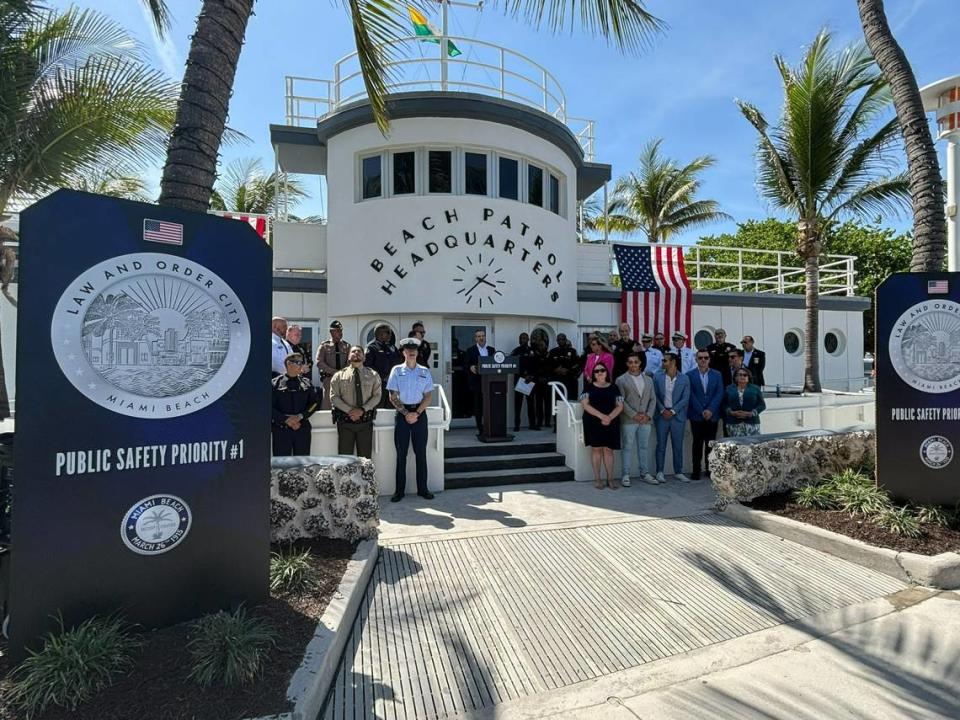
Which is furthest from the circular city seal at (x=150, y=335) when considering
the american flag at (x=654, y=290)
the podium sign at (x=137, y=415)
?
the american flag at (x=654, y=290)

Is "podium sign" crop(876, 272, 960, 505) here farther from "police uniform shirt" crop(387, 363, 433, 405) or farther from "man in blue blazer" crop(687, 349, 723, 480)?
"police uniform shirt" crop(387, 363, 433, 405)

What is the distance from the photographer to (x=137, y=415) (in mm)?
2867

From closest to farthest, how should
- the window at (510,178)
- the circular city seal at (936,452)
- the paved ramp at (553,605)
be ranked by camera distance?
the paved ramp at (553,605), the circular city seal at (936,452), the window at (510,178)

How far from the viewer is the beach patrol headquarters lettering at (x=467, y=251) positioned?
1019 cm

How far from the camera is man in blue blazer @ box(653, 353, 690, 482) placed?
24.5 feet

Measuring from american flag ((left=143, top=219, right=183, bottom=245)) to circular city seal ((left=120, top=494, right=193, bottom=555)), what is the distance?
148 centimetres

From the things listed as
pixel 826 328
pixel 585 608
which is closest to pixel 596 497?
pixel 585 608

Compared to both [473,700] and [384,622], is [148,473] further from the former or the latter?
[473,700]

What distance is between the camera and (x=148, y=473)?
291 centimetres

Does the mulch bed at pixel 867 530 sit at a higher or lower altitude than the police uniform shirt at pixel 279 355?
lower

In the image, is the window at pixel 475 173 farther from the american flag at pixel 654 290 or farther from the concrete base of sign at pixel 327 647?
the concrete base of sign at pixel 327 647

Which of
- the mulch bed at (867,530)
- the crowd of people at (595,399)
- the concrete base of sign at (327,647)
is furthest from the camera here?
the crowd of people at (595,399)

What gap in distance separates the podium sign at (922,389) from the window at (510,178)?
7.12 metres

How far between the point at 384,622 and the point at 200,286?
2.58 meters
